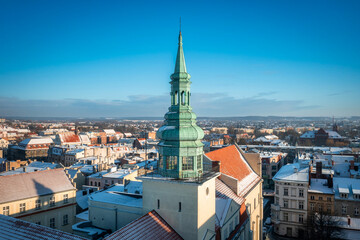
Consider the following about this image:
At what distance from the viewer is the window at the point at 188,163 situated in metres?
18.0

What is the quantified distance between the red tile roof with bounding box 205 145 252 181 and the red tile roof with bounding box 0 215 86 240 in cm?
1953

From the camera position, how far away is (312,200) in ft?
143

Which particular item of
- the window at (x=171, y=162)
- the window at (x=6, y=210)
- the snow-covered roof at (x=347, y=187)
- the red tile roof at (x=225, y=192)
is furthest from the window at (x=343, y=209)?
the window at (x=6, y=210)

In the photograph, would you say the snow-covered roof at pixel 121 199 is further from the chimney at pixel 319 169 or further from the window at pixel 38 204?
the chimney at pixel 319 169

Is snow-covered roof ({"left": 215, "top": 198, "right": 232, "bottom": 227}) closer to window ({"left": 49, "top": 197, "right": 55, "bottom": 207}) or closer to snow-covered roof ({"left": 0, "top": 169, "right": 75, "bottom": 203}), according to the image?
window ({"left": 49, "top": 197, "right": 55, "bottom": 207})

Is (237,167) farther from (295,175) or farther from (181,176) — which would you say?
(181,176)

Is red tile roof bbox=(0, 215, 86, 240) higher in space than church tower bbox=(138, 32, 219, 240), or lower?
lower

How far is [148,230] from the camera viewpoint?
16.2 meters

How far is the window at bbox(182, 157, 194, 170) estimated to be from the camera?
18031 mm

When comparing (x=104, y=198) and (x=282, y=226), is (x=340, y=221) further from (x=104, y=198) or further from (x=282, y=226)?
(x=104, y=198)

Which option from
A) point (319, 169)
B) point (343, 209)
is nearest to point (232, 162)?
point (343, 209)

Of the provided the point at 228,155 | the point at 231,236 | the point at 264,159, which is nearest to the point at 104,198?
the point at 231,236

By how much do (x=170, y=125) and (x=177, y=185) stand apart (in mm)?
4117

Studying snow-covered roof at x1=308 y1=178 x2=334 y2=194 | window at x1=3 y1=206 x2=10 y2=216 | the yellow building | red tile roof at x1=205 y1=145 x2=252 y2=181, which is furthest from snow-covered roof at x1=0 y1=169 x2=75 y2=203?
snow-covered roof at x1=308 y1=178 x2=334 y2=194
